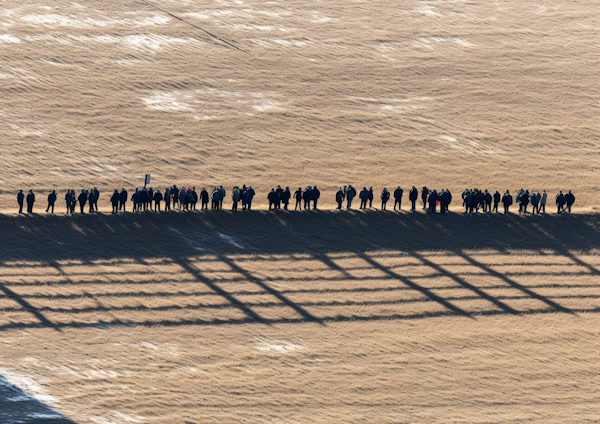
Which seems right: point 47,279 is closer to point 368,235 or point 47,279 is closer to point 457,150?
point 368,235

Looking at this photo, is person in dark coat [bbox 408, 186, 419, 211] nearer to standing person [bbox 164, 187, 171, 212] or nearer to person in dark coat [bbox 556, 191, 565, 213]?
person in dark coat [bbox 556, 191, 565, 213]

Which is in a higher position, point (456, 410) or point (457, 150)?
point (457, 150)

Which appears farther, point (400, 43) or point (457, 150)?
point (400, 43)

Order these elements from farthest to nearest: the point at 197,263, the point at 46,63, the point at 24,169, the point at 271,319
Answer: the point at 46,63
the point at 24,169
the point at 197,263
the point at 271,319

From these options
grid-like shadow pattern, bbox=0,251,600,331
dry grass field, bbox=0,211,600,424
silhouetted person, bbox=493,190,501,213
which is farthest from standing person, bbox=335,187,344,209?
silhouetted person, bbox=493,190,501,213

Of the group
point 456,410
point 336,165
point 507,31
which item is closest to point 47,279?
point 456,410

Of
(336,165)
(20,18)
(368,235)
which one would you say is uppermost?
(20,18)
